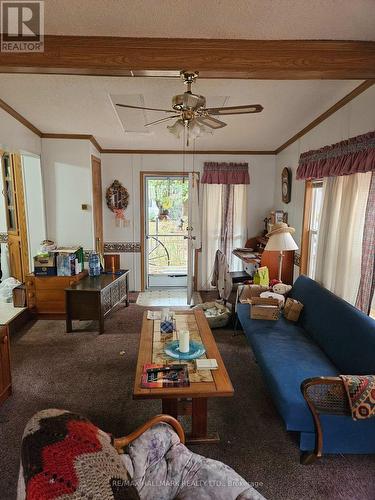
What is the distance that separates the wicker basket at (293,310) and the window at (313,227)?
2.37 feet

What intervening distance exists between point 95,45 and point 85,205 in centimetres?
293

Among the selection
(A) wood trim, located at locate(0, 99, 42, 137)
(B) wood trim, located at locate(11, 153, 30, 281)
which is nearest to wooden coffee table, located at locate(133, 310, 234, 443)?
(A) wood trim, located at locate(0, 99, 42, 137)

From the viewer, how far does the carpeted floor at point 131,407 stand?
1.83 meters

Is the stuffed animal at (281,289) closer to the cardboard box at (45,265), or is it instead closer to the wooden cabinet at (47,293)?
the wooden cabinet at (47,293)

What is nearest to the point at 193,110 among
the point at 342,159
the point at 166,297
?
the point at 342,159

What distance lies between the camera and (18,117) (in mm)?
3633

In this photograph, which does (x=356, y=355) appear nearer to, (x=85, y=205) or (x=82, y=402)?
(x=82, y=402)

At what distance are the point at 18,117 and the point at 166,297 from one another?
3.25 m

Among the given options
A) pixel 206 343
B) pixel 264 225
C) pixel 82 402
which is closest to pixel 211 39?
pixel 206 343

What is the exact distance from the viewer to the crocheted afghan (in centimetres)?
100

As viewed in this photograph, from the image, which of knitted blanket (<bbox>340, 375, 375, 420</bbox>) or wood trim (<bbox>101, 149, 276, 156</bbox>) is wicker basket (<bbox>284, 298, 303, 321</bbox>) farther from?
wood trim (<bbox>101, 149, 276, 156</bbox>)

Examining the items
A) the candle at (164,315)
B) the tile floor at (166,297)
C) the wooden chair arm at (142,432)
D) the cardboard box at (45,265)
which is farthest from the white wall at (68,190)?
the wooden chair arm at (142,432)

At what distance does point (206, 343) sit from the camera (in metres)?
2.50

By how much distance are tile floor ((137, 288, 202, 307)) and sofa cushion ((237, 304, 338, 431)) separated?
194 cm
